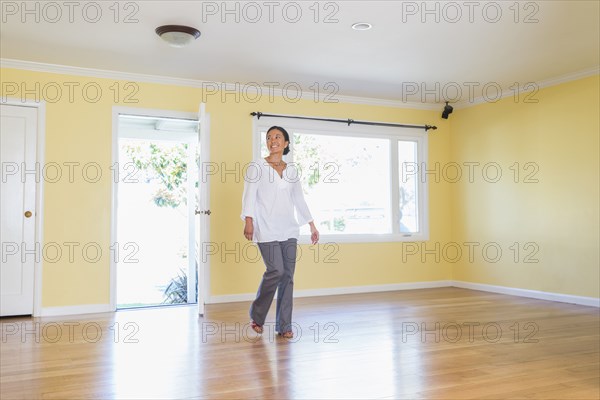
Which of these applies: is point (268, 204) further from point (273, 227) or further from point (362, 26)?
point (362, 26)

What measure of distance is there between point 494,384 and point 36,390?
2.18 meters

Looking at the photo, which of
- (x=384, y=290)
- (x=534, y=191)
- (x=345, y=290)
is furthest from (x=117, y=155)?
(x=534, y=191)

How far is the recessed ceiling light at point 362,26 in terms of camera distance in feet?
13.1

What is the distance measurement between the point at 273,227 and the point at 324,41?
164cm

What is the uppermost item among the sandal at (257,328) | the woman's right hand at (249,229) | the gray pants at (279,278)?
the woman's right hand at (249,229)

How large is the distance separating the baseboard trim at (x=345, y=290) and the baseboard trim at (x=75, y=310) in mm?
993

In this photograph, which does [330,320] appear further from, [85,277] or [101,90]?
[101,90]

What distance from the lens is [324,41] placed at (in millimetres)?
4359

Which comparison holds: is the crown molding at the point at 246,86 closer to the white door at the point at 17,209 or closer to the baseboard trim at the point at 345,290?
the white door at the point at 17,209

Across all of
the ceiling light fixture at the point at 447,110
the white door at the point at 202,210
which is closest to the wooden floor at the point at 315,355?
the white door at the point at 202,210

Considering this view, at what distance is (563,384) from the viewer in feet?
8.73

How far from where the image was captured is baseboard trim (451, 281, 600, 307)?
5.21 meters

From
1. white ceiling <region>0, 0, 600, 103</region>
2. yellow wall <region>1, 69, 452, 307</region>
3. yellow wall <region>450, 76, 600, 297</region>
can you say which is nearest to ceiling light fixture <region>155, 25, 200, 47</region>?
white ceiling <region>0, 0, 600, 103</region>

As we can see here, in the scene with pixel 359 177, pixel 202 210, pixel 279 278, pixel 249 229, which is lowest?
pixel 279 278
